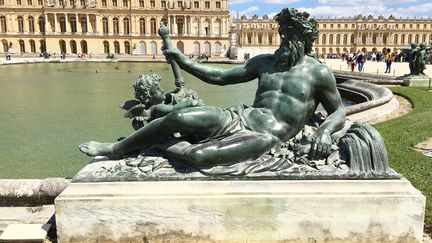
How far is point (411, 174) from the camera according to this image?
4629mm

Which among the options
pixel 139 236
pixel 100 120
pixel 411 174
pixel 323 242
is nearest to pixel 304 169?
pixel 323 242

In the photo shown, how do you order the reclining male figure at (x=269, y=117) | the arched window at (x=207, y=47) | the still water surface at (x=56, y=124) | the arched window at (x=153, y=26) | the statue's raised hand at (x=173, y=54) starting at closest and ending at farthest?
the reclining male figure at (x=269, y=117) < the statue's raised hand at (x=173, y=54) < the still water surface at (x=56, y=124) < the arched window at (x=207, y=47) < the arched window at (x=153, y=26)

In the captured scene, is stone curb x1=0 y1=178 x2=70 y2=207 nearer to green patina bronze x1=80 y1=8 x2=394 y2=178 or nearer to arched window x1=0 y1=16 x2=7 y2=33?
green patina bronze x1=80 y1=8 x2=394 y2=178

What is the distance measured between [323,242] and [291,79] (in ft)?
4.12

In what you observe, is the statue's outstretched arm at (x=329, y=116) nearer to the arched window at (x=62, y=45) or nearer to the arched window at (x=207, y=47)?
the arched window at (x=207, y=47)

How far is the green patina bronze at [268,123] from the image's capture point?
10.2 feet

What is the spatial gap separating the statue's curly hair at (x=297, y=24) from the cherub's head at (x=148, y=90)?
1.10m

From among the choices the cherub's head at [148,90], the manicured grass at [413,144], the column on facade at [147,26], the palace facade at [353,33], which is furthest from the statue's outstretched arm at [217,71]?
the palace facade at [353,33]

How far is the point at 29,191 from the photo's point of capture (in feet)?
13.0

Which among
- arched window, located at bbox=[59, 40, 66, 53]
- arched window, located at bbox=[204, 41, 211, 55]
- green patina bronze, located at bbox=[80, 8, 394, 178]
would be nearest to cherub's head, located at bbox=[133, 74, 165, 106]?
green patina bronze, located at bbox=[80, 8, 394, 178]

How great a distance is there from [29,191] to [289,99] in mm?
2548

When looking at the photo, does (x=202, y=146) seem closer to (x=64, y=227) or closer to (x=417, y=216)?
(x=64, y=227)

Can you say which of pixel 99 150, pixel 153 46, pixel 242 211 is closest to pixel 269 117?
pixel 242 211

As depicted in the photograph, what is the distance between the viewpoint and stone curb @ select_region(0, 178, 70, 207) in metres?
3.93
